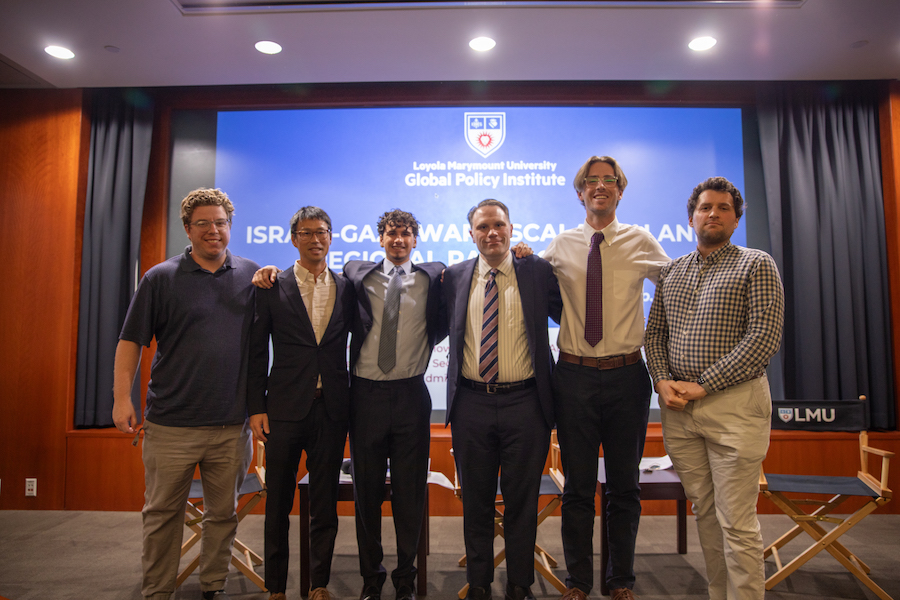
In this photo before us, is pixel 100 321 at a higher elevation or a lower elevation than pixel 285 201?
lower

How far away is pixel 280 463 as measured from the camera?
242cm

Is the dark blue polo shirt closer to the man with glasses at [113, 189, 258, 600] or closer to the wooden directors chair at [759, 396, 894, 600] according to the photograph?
Answer: the man with glasses at [113, 189, 258, 600]

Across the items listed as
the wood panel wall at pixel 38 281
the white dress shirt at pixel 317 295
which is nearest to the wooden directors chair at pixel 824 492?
the white dress shirt at pixel 317 295

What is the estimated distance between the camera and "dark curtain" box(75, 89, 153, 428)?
159 inches

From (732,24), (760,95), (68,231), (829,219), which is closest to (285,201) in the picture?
(68,231)

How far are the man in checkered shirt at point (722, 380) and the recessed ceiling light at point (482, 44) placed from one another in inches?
79.2

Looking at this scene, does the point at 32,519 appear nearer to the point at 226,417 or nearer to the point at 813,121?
the point at 226,417

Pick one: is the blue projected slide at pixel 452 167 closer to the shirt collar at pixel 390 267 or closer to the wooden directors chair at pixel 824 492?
the shirt collar at pixel 390 267

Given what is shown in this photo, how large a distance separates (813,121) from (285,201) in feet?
14.5

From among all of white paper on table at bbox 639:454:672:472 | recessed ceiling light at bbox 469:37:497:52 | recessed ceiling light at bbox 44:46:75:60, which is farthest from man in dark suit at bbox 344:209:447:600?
recessed ceiling light at bbox 44:46:75:60

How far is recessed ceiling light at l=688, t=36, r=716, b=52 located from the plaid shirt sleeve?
209 centimetres

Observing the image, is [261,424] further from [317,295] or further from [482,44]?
[482,44]

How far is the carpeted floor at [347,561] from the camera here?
2.67 metres

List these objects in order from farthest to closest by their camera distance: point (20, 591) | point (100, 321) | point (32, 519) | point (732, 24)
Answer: point (100, 321)
point (32, 519)
point (732, 24)
point (20, 591)
